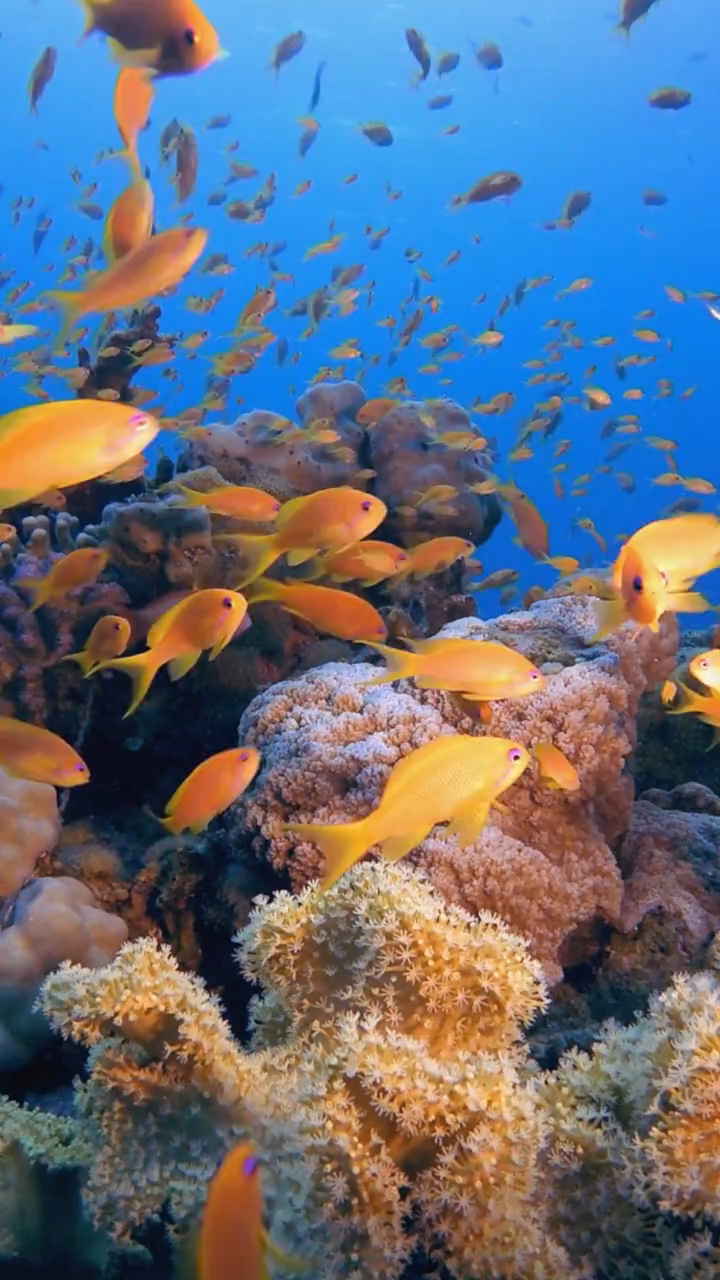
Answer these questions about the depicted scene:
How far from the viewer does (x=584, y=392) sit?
33.9 feet

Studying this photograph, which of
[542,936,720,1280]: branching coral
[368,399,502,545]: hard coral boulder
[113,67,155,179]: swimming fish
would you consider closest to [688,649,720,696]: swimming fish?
[542,936,720,1280]: branching coral

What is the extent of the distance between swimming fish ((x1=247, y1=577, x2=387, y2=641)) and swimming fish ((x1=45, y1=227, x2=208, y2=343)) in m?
1.33

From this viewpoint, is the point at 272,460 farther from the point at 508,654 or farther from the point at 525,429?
the point at 525,429

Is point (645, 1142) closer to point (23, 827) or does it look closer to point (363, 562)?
point (23, 827)

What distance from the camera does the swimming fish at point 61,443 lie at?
2078mm

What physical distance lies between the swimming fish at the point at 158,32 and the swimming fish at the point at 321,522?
1.69 metres

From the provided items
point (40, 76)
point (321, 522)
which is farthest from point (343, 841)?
point (40, 76)

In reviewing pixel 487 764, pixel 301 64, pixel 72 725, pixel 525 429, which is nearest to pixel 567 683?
pixel 487 764

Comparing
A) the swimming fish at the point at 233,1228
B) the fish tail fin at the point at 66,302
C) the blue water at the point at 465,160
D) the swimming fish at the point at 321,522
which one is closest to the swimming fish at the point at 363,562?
the swimming fish at the point at 321,522

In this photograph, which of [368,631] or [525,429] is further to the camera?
[525,429]

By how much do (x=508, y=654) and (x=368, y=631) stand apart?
3.58 ft

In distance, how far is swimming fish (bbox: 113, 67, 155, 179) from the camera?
3.48 metres

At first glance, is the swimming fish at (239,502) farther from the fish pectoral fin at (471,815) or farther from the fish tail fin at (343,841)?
the fish tail fin at (343,841)

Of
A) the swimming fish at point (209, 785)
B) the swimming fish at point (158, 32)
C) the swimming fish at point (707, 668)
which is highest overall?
the swimming fish at point (158, 32)
